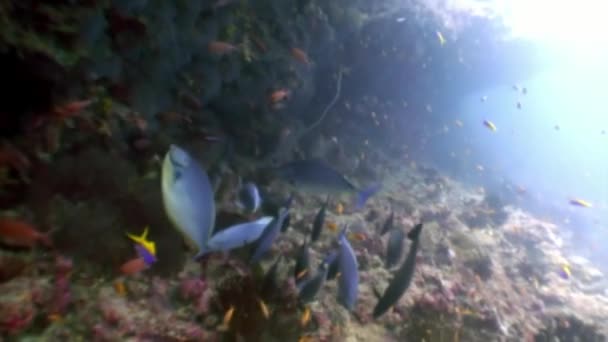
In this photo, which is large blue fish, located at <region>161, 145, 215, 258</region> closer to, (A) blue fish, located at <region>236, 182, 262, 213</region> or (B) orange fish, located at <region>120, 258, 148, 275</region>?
(B) orange fish, located at <region>120, 258, 148, 275</region>

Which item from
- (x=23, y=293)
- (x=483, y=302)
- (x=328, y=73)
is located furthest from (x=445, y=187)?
(x=23, y=293)

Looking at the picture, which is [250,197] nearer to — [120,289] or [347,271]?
[347,271]

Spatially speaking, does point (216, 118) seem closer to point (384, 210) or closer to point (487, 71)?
point (384, 210)

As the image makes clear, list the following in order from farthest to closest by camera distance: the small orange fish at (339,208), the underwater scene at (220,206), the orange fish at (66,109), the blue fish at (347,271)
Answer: the small orange fish at (339,208)
the orange fish at (66,109)
the blue fish at (347,271)
the underwater scene at (220,206)

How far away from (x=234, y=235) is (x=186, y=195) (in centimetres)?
79

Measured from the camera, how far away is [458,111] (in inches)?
1142

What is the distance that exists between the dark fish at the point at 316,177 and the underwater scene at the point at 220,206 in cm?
1

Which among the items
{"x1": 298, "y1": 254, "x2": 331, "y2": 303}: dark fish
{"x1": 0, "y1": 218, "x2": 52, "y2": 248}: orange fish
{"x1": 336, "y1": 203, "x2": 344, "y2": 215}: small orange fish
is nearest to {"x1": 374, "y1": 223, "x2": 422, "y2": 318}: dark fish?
{"x1": 298, "y1": 254, "x2": 331, "y2": 303}: dark fish

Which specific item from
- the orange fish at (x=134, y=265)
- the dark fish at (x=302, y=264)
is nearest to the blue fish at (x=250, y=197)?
the dark fish at (x=302, y=264)

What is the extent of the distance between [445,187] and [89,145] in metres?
15.6

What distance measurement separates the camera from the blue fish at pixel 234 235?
7.73 feet

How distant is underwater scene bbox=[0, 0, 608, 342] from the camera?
2.96 meters

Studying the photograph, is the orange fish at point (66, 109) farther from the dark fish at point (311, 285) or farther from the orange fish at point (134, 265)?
the dark fish at point (311, 285)

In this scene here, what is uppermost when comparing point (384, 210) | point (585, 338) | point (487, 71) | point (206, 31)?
point (487, 71)
